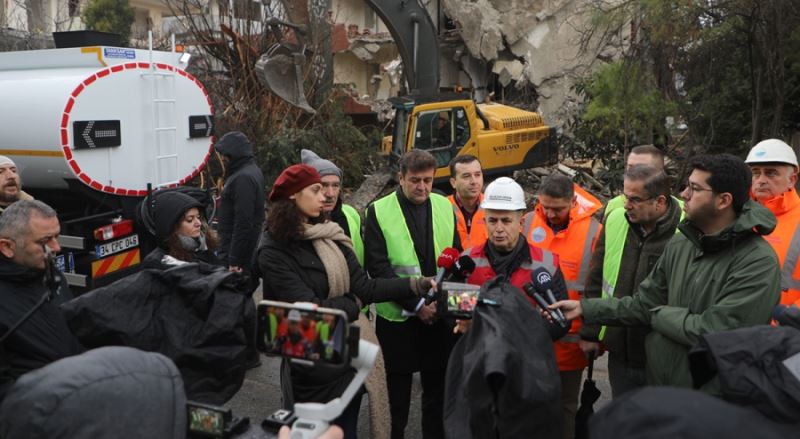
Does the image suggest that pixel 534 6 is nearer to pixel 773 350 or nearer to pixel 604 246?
pixel 604 246

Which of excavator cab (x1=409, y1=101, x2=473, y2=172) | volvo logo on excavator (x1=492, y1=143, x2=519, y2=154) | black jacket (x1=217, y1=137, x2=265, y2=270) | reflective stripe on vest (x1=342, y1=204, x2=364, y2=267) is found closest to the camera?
reflective stripe on vest (x1=342, y1=204, x2=364, y2=267)

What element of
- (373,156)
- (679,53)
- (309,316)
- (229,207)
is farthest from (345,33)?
(309,316)

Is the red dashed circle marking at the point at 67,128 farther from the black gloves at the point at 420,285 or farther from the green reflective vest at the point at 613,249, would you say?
→ the green reflective vest at the point at 613,249

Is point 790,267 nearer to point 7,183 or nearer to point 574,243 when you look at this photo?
point 574,243

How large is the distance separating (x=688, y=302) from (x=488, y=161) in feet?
34.7

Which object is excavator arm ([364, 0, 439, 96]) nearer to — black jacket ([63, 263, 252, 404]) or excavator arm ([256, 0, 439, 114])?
excavator arm ([256, 0, 439, 114])

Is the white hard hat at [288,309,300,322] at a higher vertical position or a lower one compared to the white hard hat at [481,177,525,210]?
lower

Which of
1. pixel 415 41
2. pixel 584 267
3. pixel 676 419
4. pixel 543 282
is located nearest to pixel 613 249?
pixel 584 267

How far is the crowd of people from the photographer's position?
2.79 meters

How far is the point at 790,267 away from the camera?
3449mm

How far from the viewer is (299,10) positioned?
12344 mm

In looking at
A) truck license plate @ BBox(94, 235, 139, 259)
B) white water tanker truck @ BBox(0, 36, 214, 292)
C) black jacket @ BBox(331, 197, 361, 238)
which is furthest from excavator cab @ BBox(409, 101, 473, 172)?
black jacket @ BBox(331, 197, 361, 238)

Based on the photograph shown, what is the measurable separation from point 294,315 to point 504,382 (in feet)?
2.51

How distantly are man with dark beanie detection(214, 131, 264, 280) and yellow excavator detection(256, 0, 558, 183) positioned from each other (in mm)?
5989
